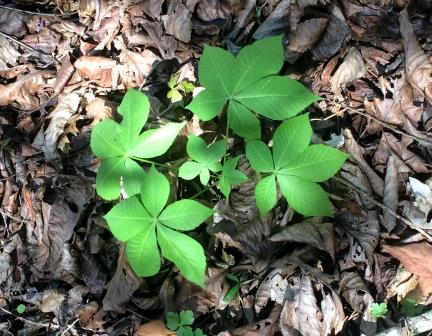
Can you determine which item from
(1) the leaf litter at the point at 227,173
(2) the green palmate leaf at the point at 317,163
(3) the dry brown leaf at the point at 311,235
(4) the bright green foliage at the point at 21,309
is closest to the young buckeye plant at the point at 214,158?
(2) the green palmate leaf at the point at 317,163

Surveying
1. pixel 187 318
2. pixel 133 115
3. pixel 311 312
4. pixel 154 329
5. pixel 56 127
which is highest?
pixel 133 115

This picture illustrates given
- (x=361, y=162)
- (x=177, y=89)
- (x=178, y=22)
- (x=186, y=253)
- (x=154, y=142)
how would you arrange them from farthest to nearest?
(x=178, y=22) < (x=177, y=89) < (x=361, y=162) < (x=154, y=142) < (x=186, y=253)

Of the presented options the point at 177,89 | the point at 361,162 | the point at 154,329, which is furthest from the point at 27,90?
the point at 361,162

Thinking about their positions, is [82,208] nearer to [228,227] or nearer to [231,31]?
[228,227]

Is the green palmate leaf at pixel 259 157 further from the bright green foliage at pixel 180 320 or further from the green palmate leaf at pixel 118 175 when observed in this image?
the bright green foliage at pixel 180 320

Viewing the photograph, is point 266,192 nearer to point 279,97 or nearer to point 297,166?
point 297,166

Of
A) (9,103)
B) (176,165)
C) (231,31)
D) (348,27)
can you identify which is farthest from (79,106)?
(348,27)

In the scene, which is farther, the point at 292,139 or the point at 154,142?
the point at 154,142

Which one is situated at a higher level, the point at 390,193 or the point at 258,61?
the point at 258,61
